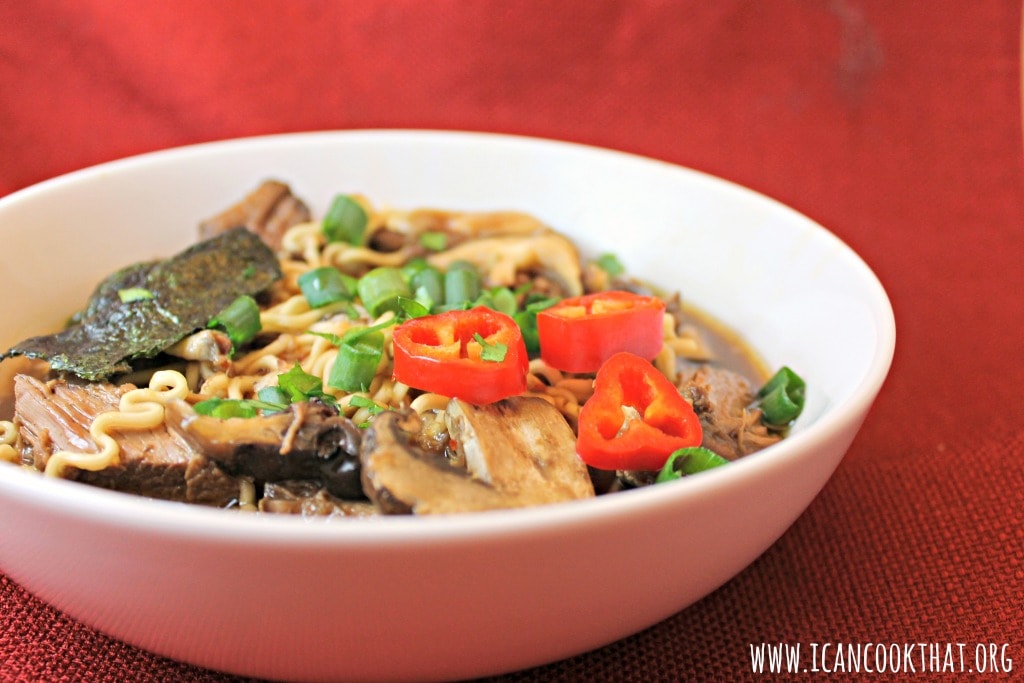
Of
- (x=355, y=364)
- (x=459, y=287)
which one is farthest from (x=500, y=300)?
(x=355, y=364)

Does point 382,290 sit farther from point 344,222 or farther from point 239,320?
point 344,222

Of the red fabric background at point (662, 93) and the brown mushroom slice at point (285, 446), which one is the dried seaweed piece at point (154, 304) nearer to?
the brown mushroom slice at point (285, 446)

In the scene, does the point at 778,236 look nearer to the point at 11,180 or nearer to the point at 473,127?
the point at 473,127

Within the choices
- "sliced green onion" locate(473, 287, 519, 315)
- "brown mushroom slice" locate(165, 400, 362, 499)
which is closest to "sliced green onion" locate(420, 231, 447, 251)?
"sliced green onion" locate(473, 287, 519, 315)

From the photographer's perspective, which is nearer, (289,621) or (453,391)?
(289,621)

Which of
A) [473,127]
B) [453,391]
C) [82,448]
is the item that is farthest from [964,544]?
[473,127]

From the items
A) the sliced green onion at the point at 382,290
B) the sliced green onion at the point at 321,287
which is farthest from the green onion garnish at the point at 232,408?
the sliced green onion at the point at 321,287
